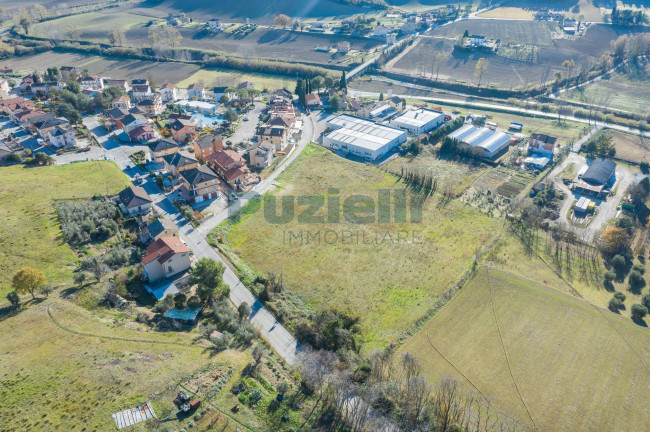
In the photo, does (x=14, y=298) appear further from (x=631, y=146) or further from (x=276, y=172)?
(x=631, y=146)

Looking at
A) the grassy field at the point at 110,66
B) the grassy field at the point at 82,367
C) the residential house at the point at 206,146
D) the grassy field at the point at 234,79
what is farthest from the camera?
the grassy field at the point at 110,66

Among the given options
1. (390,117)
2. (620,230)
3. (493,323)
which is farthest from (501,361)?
(390,117)

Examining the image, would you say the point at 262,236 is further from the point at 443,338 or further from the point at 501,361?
the point at 501,361

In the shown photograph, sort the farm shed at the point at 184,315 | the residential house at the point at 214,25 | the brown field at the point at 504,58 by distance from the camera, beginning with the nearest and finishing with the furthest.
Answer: the farm shed at the point at 184,315, the brown field at the point at 504,58, the residential house at the point at 214,25

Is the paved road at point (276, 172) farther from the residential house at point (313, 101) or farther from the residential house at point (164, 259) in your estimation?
the residential house at point (164, 259)

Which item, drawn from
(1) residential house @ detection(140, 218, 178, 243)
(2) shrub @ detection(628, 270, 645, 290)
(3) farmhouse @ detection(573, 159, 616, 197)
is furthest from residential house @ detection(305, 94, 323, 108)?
(2) shrub @ detection(628, 270, 645, 290)

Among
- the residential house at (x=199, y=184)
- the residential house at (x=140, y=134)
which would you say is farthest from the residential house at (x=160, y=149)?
the residential house at (x=199, y=184)

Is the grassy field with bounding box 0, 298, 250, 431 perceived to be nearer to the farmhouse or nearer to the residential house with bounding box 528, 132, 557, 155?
the farmhouse
